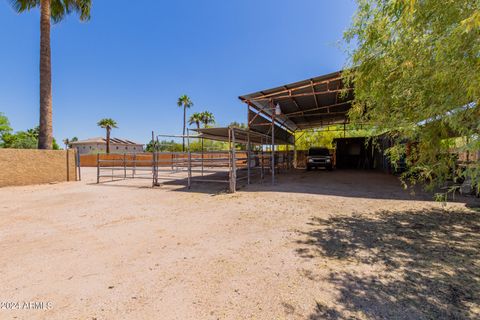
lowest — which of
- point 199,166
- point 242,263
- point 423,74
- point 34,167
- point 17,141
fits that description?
point 242,263

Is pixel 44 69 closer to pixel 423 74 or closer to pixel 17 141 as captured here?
pixel 423 74

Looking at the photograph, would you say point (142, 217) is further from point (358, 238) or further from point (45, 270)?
point (358, 238)

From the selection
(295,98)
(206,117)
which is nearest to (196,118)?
(206,117)

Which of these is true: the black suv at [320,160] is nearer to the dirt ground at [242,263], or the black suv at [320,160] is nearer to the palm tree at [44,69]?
the dirt ground at [242,263]

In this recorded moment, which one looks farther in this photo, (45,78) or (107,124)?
(107,124)

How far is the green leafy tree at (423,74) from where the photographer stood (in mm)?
2184

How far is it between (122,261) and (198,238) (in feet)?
3.82

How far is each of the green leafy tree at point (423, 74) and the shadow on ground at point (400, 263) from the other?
1056mm

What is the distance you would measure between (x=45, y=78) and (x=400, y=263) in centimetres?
1489

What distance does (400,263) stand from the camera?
8.95 feet

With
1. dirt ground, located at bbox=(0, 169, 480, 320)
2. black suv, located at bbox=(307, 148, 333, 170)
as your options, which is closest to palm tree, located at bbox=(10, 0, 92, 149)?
dirt ground, located at bbox=(0, 169, 480, 320)

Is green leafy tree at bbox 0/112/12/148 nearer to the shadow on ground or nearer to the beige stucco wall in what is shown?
the beige stucco wall

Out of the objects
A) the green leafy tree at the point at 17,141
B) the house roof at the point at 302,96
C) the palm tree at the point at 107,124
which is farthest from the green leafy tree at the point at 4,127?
the house roof at the point at 302,96

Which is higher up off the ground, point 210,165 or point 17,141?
point 17,141
